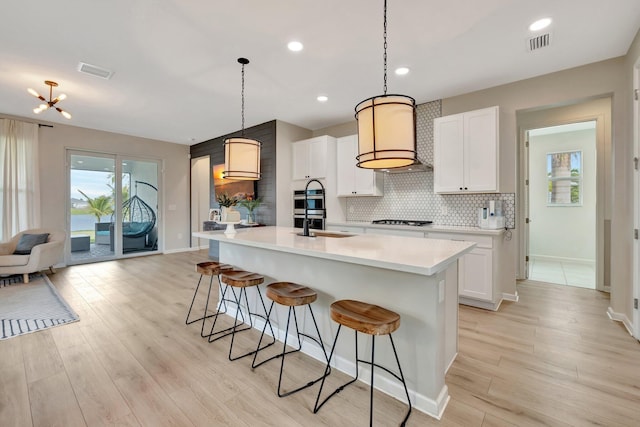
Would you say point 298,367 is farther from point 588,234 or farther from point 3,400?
point 588,234

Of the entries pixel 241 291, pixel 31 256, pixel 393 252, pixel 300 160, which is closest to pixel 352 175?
pixel 300 160

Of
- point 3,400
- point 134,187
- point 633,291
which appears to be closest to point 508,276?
point 633,291

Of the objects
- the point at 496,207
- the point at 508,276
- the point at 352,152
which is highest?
the point at 352,152

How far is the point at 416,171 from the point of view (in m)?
4.38

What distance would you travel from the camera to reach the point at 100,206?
6.11 m

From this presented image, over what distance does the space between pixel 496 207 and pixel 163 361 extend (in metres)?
4.04

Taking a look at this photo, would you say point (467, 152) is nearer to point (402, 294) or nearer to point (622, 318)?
point (622, 318)

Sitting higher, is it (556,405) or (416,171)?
(416,171)

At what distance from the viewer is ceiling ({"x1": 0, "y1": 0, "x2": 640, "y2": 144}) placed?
2293 millimetres

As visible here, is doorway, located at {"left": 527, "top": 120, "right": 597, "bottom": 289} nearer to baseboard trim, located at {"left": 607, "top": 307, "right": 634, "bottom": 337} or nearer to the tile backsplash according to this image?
baseboard trim, located at {"left": 607, "top": 307, "right": 634, "bottom": 337}

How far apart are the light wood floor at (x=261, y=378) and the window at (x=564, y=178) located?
12.1 feet

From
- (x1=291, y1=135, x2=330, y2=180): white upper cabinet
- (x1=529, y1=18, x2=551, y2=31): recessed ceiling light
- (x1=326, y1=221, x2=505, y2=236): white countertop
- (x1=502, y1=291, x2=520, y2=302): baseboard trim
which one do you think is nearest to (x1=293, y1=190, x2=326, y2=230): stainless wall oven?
(x1=291, y1=135, x2=330, y2=180): white upper cabinet

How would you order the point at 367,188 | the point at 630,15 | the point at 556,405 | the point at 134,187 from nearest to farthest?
the point at 556,405 < the point at 630,15 < the point at 367,188 < the point at 134,187

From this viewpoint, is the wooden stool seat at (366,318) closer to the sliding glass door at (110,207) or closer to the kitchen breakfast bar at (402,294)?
the kitchen breakfast bar at (402,294)
